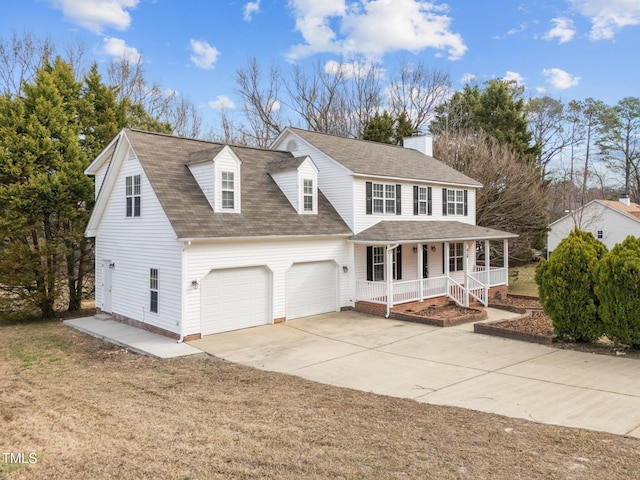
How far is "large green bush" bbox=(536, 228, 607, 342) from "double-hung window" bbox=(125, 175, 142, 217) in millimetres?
12494

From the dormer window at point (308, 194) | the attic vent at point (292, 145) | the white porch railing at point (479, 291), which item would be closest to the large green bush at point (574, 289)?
the white porch railing at point (479, 291)

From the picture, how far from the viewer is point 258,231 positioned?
14.7 metres

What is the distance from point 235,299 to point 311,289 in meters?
3.26

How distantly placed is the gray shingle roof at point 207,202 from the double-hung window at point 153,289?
2196mm

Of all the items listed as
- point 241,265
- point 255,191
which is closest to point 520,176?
point 255,191

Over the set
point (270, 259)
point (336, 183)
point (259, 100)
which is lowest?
point (270, 259)

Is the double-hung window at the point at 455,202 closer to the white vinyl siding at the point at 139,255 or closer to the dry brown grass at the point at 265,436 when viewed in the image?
the white vinyl siding at the point at 139,255

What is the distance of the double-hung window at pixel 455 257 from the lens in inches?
886

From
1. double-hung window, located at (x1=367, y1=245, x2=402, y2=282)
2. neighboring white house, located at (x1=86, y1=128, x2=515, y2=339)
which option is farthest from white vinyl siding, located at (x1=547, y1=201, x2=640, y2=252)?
double-hung window, located at (x1=367, y1=245, x2=402, y2=282)

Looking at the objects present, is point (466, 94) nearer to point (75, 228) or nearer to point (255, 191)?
point (255, 191)

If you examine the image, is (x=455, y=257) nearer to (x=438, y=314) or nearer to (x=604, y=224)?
(x=438, y=314)

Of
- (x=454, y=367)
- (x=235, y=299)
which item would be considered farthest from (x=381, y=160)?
(x=454, y=367)

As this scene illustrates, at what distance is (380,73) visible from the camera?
41844 mm

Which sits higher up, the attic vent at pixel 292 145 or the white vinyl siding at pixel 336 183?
the attic vent at pixel 292 145
